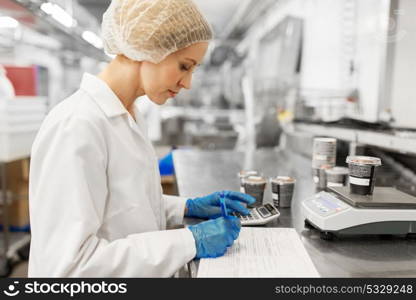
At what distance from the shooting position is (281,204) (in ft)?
4.74

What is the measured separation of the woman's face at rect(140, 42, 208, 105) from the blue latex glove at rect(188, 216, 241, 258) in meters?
0.44

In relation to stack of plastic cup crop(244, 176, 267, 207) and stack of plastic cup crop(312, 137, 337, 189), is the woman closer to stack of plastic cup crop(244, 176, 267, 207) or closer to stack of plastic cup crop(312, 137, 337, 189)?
stack of plastic cup crop(244, 176, 267, 207)

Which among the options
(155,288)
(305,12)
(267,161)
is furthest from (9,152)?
(305,12)

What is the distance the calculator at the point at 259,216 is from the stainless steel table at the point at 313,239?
4cm

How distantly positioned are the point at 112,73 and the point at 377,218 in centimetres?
93

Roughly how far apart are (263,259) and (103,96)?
2.16ft

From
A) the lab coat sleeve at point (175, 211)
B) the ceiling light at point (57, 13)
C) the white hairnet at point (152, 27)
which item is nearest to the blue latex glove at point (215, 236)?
the lab coat sleeve at point (175, 211)

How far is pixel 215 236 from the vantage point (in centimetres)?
98

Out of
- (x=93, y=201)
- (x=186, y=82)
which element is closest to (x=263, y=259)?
(x=93, y=201)

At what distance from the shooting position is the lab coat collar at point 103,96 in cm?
106

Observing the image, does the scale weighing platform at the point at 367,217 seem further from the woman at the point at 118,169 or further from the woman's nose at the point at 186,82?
the woman's nose at the point at 186,82

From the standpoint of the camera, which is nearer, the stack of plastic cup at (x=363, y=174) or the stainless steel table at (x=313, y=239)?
the stainless steel table at (x=313, y=239)

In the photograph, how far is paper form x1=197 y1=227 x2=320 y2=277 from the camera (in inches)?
34.2

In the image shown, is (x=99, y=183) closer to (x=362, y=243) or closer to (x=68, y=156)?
(x=68, y=156)
